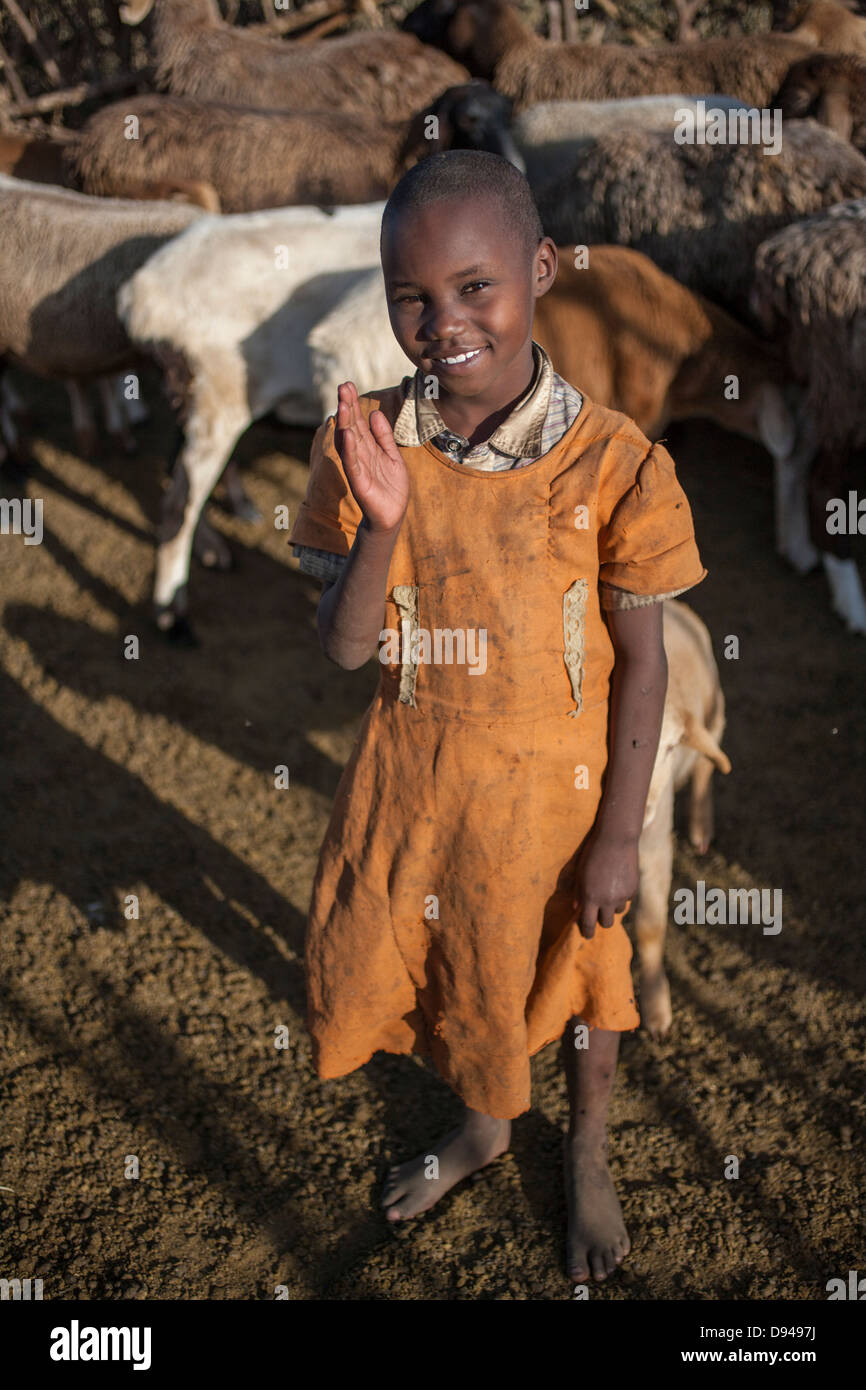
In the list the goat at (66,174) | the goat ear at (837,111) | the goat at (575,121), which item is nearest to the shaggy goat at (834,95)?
→ the goat ear at (837,111)

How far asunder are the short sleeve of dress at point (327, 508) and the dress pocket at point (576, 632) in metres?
0.39

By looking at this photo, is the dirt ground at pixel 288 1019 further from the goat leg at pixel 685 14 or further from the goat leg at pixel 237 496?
the goat leg at pixel 685 14

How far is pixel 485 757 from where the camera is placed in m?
1.90

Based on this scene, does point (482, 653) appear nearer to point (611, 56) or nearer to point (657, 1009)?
point (657, 1009)

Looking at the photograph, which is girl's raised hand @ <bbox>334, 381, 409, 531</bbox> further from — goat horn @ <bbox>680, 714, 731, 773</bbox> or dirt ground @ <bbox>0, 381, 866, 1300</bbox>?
dirt ground @ <bbox>0, 381, 866, 1300</bbox>

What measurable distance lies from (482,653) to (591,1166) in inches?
55.5

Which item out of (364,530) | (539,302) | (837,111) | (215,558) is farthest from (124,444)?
(364,530)

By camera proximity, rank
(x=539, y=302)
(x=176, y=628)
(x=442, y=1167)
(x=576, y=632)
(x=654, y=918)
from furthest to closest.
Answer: (x=176, y=628) < (x=539, y=302) < (x=654, y=918) < (x=442, y=1167) < (x=576, y=632)

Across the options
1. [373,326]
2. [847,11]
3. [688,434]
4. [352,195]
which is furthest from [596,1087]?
[847,11]

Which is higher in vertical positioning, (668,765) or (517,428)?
(517,428)

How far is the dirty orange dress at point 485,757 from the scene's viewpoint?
1737 millimetres

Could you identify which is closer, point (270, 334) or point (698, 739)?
point (698, 739)

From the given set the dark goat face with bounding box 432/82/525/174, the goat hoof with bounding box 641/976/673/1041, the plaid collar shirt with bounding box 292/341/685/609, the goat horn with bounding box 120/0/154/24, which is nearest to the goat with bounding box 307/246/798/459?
the dark goat face with bounding box 432/82/525/174
